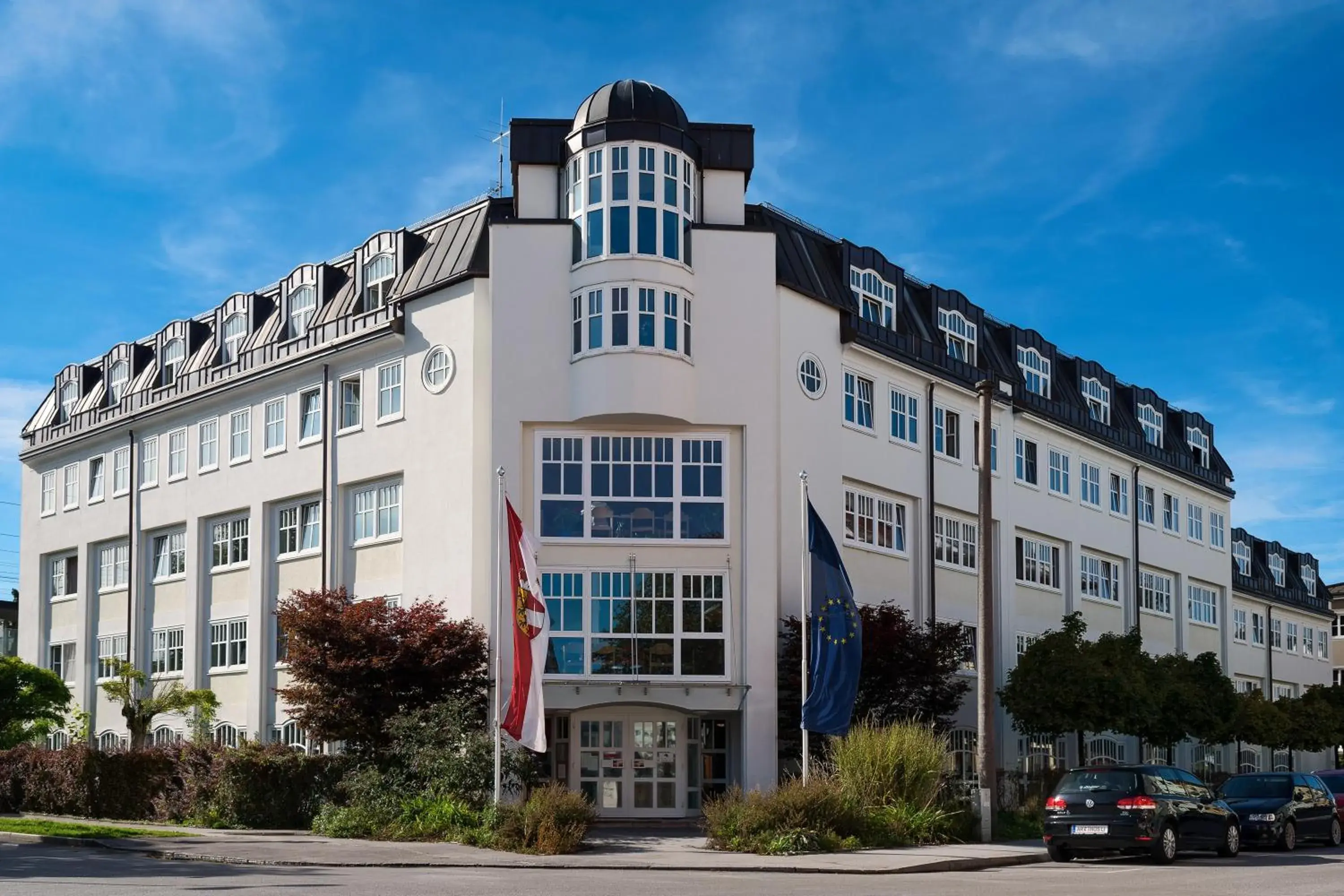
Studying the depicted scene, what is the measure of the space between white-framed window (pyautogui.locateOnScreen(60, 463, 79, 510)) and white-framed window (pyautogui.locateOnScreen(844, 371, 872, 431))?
24.9 m

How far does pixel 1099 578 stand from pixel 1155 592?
4781 millimetres

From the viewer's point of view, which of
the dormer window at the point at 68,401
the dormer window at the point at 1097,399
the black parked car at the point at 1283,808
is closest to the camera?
the black parked car at the point at 1283,808

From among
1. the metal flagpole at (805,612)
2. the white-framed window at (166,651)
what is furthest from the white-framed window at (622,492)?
the white-framed window at (166,651)

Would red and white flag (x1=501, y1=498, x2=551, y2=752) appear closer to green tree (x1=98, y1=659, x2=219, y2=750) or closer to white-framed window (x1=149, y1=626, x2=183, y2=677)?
green tree (x1=98, y1=659, x2=219, y2=750)

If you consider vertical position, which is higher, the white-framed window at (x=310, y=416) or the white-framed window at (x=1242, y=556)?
the white-framed window at (x=310, y=416)

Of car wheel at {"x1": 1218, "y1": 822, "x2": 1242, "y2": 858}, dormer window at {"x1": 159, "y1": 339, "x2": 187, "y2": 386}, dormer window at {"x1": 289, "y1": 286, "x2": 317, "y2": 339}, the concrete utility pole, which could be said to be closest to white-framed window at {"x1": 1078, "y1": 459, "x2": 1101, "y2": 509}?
the concrete utility pole

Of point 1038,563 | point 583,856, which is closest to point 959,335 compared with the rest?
point 1038,563

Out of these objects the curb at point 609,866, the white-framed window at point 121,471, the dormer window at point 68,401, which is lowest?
the curb at point 609,866

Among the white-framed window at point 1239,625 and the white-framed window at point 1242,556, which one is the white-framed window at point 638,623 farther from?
the white-framed window at point 1242,556

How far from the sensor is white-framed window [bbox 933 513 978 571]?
41.2m

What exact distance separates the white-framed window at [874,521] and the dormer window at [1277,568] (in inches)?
1421

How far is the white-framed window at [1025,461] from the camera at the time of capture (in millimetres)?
44688

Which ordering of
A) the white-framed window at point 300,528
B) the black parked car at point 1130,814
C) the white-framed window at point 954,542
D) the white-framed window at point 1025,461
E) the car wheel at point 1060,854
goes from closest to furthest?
the black parked car at point 1130,814 < the car wheel at point 1060,854 < the white-framed window at point 300,528 < the white-framed window at point 954,542 < the white-framed window at point 1025,461

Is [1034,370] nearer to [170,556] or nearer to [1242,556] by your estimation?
[1242,556]
